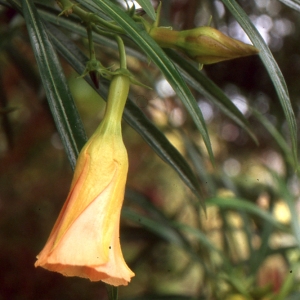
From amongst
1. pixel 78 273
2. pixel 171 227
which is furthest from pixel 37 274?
pixel 78 273

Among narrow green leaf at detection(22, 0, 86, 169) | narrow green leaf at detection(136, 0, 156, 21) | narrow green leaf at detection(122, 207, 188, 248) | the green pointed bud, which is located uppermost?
narrow green leaf at detection(136, 0, 156, 21)

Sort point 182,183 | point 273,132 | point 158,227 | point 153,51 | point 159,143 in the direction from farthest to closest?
point 182,183, point 158,227, point 273,132, point 159,143, point 153,51

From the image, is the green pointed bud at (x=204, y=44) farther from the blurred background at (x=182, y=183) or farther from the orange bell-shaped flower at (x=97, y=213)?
the blurred background at (x=182, y=183)

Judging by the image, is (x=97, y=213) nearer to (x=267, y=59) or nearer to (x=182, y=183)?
(x=267, y=59)

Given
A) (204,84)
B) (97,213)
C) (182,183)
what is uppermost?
(204,84)

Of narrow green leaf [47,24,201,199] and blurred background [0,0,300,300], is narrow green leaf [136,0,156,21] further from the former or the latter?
blurred background [0,0,300,300]

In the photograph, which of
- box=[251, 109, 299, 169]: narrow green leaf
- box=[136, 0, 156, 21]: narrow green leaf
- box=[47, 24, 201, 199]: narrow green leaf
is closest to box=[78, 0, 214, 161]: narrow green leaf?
box=[136, 0, 156, 21]: narrow green leaf

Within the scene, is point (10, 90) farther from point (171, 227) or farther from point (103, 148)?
point (103, 148)

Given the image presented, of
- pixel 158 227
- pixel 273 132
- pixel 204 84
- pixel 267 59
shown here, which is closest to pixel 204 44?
pixel 267 59
